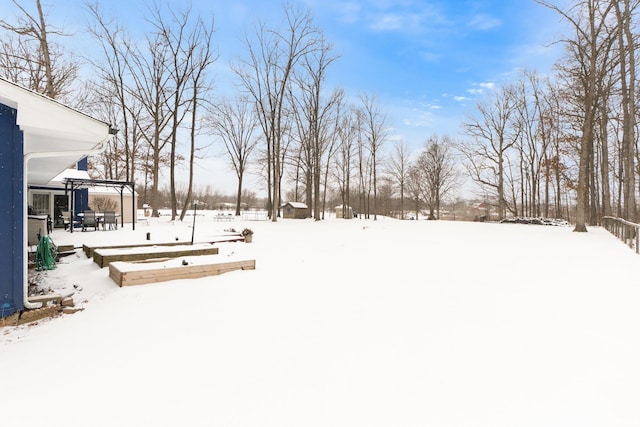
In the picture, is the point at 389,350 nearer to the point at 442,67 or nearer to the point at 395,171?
the point at 442,67

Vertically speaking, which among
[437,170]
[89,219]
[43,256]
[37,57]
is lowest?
[43,256]

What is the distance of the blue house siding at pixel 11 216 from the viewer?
3600mm

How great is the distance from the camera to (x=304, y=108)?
2506 centimetres

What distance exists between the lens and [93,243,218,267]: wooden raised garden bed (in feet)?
18.1

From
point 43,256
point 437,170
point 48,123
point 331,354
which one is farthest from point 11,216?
point 437,170

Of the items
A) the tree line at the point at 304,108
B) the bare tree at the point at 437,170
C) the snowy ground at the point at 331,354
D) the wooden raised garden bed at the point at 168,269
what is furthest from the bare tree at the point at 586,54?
the bare tree at the point at 437,170

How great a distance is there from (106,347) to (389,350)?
2.69 m

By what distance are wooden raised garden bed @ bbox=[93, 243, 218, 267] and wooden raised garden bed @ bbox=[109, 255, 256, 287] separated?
2.27ft

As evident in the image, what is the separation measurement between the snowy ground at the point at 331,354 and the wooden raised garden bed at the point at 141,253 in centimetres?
46

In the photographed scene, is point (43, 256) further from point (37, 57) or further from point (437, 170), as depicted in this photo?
point (437, 170)

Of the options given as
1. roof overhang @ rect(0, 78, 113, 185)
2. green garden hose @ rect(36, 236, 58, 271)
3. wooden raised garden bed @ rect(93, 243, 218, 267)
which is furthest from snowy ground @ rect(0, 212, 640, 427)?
roof overhang @ rect(0, 78, 113, 185)

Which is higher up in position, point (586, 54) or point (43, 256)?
point (586, 54)

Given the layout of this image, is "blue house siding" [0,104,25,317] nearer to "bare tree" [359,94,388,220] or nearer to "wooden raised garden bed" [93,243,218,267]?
"wooden raised garden bed" [93,243,218,267]

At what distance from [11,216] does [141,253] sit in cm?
227
